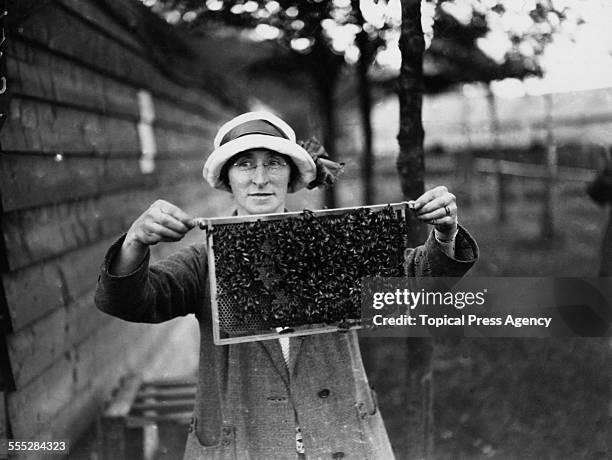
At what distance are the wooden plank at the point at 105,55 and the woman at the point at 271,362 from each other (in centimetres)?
60

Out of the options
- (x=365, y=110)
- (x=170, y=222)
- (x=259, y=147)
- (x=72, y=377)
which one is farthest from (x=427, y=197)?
(x=72, y=377)

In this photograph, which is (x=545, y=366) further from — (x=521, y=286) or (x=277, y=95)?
(x=277, y=95)

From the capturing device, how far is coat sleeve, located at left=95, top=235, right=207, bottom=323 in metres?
1.94

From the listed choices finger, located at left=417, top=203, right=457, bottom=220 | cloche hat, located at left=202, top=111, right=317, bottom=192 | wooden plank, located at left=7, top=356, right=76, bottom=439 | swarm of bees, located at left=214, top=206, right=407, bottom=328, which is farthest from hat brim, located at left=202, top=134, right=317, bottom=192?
wooden plank, located at left=7, top=356, right=76, bottom=439

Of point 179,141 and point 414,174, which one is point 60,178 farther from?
point 414,174

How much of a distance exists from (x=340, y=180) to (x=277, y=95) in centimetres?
42

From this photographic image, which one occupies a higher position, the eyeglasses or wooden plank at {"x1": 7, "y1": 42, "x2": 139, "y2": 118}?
wooden plank at {"x1": 7, "y1": 42, "x2": 139, "y2": 118}

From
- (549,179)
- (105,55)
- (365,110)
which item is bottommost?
(549,179)

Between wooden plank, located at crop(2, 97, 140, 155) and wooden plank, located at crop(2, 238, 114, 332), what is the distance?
0.43 metres

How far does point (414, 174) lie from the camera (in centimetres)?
265

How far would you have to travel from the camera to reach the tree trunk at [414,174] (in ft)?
8.48

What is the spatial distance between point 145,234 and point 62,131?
986 millimetres

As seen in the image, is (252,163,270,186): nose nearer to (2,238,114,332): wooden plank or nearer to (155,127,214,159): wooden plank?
(155,127,214,159): wooden plank

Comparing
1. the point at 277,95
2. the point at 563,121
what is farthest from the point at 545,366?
the point at 277,95
